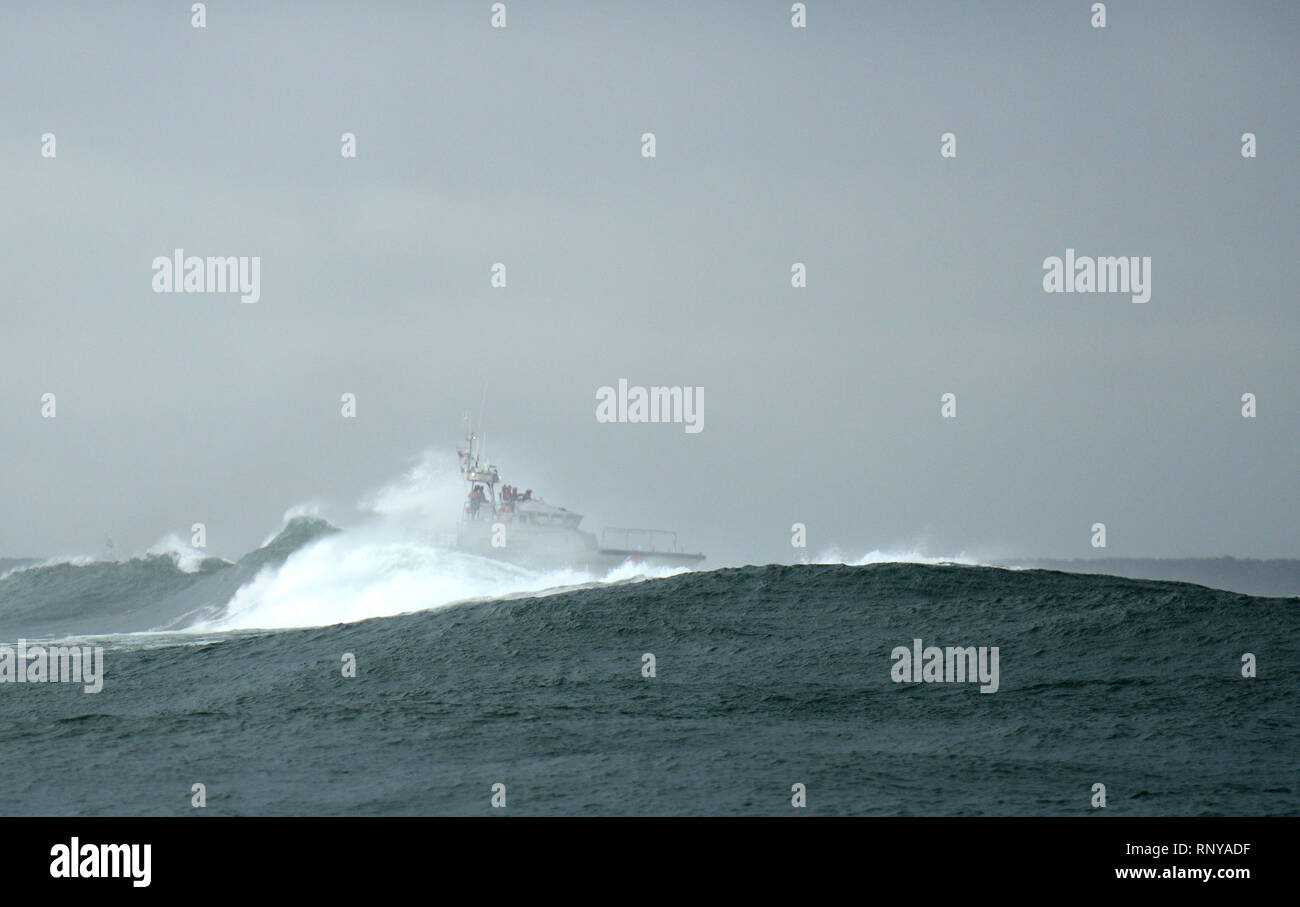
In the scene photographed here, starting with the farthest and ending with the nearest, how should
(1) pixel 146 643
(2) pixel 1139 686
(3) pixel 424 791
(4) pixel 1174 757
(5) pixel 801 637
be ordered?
(1) pixel 146 643
(5) pixel 801 637
(2) pixel 1139 686
(4) pixel 1174 757
(3) pixel 424 791

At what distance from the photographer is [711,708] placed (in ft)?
63.3

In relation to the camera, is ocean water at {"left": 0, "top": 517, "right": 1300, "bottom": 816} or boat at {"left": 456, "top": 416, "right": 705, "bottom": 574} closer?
ocean water at {"left": 0, "top": 517, "right": 1300, "bottom": 816}

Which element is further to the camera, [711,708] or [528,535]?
[528,535]

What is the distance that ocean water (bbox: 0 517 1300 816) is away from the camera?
15039 mm

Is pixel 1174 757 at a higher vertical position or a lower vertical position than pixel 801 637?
lower

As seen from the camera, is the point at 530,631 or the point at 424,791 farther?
the point at 530,631

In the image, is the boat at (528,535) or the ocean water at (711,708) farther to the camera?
the boat at (528,535)

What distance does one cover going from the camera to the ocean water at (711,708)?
15.0 m

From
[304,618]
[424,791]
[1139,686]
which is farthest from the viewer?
[304,618]
